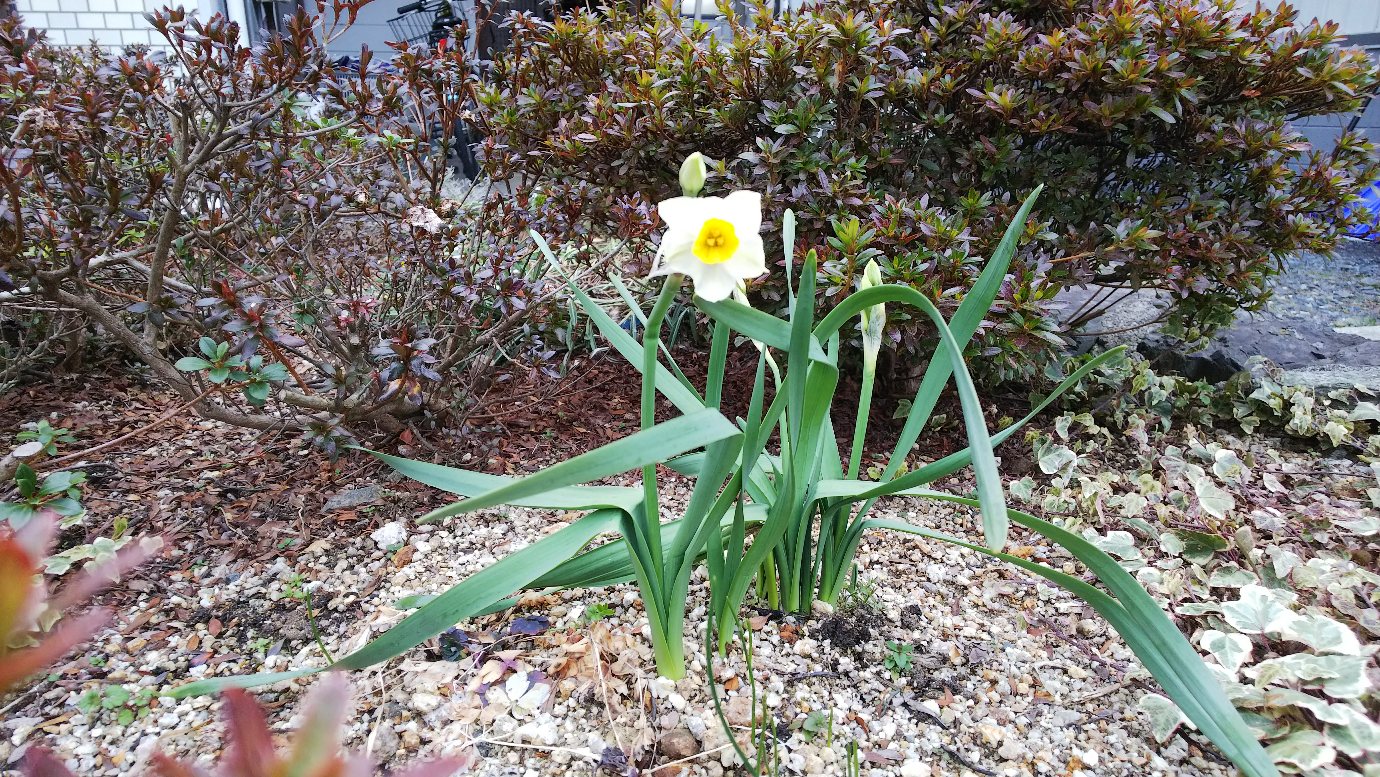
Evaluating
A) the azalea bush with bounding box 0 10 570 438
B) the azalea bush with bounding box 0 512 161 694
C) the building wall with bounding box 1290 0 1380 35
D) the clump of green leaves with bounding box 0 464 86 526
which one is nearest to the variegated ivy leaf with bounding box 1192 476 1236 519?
the azalea bush with bounding box 0 10 570 438

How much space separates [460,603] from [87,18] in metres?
7.00

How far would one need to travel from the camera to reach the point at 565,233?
2166mm

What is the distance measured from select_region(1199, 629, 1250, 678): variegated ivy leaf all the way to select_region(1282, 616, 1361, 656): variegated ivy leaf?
63mm

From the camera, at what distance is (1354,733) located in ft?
3.27

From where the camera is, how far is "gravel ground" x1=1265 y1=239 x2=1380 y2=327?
11.4ft

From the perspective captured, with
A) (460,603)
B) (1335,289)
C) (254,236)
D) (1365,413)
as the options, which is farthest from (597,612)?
(1335,289)

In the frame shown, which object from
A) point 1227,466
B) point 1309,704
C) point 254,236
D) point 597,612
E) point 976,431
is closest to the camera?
point 976,431

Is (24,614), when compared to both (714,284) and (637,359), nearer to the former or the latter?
(714,284)

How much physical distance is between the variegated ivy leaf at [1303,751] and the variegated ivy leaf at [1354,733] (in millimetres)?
19

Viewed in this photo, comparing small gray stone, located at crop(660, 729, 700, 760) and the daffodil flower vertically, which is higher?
the daffodil flower

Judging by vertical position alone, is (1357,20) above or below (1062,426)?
above

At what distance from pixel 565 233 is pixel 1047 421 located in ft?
5.26

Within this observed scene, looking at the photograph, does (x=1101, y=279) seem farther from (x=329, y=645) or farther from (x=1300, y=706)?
(x=329, y=645)

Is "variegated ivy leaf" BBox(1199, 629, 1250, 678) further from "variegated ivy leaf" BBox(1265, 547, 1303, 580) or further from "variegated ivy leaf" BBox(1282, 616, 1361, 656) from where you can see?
"variegated ivy leaf" BBox(1265, 547, 1303, 580)
